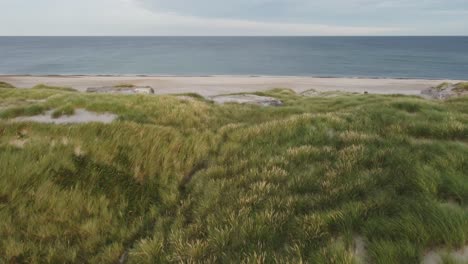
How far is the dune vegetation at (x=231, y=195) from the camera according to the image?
2990 millimetres

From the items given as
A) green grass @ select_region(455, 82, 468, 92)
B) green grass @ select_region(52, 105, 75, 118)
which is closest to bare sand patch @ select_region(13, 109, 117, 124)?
green grass @ select_region(52, 105, 75, 118)

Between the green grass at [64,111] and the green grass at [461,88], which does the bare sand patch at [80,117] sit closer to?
the green grass at [64,111]

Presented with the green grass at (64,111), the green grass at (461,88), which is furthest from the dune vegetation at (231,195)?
the green grass at (461,88)

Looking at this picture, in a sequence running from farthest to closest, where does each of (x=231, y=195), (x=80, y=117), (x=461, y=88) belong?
(x=461, y=88), (x=80, y=117), (x=231, y=195)

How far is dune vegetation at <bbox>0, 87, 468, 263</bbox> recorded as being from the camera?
2.99 meters

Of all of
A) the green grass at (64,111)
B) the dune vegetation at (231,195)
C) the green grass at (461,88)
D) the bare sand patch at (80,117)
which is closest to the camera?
the dune vegetation at (231,195)

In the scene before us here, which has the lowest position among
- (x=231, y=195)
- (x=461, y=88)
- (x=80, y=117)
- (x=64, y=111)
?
(x=231, y=195)

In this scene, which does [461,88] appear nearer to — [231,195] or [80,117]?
[80,117]

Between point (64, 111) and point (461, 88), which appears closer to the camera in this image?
point (64, 111)

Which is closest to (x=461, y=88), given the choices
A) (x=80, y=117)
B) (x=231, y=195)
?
(x=80, y=117)

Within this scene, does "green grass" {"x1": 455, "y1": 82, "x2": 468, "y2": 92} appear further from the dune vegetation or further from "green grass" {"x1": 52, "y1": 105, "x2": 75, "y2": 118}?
"green grass" {"x1": 52, "y1": 105, "x2": 75, "y2": 118}

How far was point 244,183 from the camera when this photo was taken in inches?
189

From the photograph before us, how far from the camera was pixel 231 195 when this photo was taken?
440 cm

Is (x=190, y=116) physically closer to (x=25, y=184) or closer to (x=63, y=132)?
(x=63, y=132)
